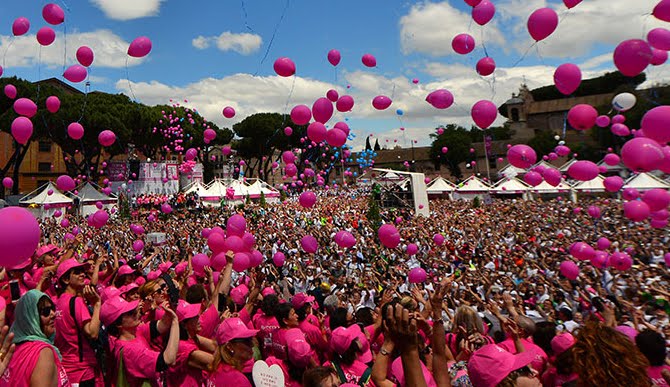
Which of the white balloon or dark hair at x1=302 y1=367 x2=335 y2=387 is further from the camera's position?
the white balloon

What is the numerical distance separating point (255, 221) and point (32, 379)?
1573cm

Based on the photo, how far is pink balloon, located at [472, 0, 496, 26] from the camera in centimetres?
496

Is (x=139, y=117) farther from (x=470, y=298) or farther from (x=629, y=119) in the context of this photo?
(x=629, y=119)

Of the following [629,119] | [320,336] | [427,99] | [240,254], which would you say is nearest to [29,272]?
[240,254]

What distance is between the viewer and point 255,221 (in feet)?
57.7

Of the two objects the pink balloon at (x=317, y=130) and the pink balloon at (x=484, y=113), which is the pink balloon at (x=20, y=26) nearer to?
the pink balloon at (x=317, y=130)

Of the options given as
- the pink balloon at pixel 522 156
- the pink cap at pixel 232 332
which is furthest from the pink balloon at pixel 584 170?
the pink cap at pixel 232 332

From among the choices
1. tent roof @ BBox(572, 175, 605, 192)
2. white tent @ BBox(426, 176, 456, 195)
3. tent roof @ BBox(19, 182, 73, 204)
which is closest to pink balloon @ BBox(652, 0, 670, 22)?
tent roof @ BBox(572, 175, 605, 192)

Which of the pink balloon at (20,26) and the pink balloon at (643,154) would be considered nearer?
the pink balloon at (643,154)

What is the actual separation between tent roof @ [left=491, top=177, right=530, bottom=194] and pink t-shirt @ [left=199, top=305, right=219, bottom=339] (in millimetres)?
25517

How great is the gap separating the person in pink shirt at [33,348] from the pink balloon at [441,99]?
4693mm

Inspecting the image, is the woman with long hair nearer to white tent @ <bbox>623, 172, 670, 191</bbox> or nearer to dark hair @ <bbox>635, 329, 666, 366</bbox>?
dark hair @ <bbox>635, 329, 666, 366</bbox>

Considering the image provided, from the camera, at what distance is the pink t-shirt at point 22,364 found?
1979 mm

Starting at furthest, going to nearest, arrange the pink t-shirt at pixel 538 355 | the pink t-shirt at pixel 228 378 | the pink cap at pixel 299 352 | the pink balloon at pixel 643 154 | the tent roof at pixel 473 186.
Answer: the tent roof at pixel 473 186 < the pink balloon at pixel 643 154 < the pink t-shirt at pixel 538 355 < the pink cap at pixel 299 352 < the pink t-shirt at pixel 228 378
